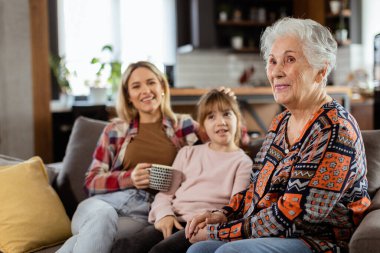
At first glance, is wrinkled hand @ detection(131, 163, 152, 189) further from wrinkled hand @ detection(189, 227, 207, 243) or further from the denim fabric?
wrinkled hand @ detection(189, 227, 207, 243)

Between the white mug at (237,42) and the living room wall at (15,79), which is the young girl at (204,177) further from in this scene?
the white mug at (237,42)

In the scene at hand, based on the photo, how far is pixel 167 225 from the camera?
Result: 6.90 feet

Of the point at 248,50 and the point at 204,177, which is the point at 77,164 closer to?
the point at 204,177

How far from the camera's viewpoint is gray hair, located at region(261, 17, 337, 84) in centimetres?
168

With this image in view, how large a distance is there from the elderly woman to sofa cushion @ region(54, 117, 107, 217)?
1.01 meters

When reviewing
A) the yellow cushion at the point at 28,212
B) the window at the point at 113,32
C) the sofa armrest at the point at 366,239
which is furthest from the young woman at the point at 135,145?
the window at the point at 113,32

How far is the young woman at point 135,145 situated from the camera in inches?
92.4

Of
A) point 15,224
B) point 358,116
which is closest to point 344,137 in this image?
point 15,224

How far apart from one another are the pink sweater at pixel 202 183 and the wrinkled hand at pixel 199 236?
285mm

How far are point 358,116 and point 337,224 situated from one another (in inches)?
188

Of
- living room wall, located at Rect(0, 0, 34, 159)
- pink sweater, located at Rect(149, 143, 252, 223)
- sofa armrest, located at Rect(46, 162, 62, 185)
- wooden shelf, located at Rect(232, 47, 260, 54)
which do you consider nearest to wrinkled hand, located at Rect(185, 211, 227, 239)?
pink sweater, located at Rect(149, 143, 252, 223)

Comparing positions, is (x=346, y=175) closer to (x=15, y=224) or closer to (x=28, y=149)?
(x=15, y=224)

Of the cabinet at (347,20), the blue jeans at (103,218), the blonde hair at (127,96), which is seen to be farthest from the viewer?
the cabinet at (347,20)

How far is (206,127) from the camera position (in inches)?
90.0
